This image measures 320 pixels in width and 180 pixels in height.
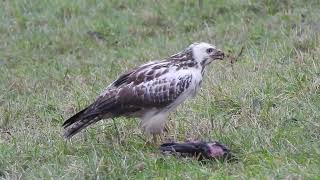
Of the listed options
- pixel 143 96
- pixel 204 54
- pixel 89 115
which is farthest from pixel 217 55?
pixel 89 115

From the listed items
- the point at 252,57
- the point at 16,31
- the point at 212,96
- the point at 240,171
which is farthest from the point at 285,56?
the point at 16,31

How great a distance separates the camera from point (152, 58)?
423 inches

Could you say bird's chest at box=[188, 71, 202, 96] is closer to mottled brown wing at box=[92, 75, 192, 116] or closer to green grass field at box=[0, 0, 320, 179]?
mottled brown wing at box=[92, 75, 192, 116]

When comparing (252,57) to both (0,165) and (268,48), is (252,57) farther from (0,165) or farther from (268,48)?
(0,165)

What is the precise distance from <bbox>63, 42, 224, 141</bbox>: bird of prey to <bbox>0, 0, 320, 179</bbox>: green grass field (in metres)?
0.22

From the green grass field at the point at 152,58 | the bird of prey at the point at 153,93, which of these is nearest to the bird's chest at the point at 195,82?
the bird of prey at the point at 153,93

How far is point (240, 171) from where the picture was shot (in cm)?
586

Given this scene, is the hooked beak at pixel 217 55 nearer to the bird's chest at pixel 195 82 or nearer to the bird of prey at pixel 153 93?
the bird of prey at pixel 153 93

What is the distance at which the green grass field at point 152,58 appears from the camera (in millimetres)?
6117

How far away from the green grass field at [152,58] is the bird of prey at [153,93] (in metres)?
0.22

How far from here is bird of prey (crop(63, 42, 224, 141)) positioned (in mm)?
6680

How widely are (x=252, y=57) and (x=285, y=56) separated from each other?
53 centimetres

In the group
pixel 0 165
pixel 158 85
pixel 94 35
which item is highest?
pixel 158 85

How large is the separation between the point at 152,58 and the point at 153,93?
13.3 feet
